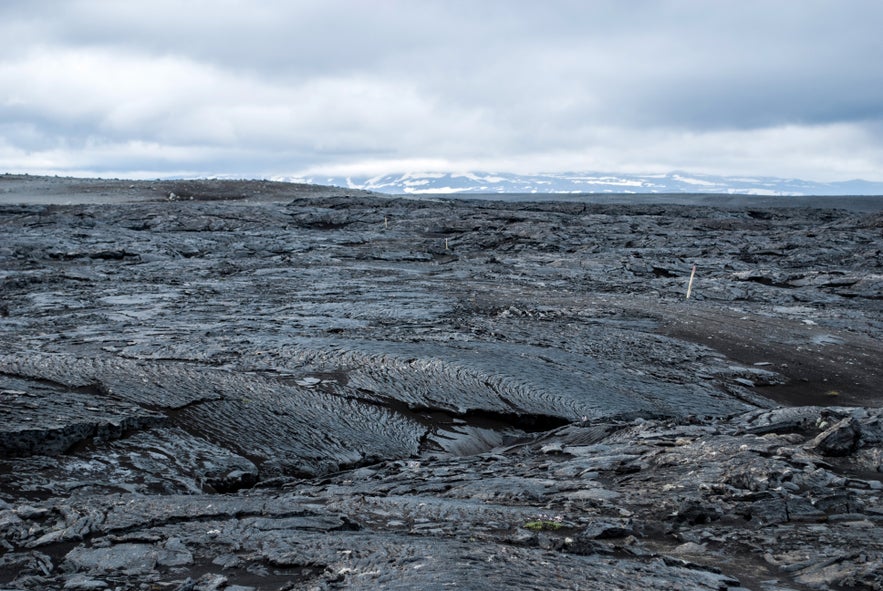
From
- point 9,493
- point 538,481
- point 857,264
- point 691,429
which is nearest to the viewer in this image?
point 9,493

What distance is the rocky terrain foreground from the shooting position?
4.06 m

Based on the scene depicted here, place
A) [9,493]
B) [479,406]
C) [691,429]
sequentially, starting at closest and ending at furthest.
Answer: [9,493] < [691,429] < [479,406]

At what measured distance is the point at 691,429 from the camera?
670 centimetres

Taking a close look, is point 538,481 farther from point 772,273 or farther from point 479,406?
point 772,273

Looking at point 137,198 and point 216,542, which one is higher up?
point 137,198

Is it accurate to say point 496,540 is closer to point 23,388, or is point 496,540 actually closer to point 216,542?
point 216,542

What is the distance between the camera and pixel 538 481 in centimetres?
561

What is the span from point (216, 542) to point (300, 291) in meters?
10.2

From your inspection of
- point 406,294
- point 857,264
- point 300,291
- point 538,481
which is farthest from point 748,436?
point 857,264

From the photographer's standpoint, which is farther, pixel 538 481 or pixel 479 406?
pixel 479 406

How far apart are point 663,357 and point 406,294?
17.9 ft

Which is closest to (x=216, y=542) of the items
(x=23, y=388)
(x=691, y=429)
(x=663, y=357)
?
(x=23, y=388)

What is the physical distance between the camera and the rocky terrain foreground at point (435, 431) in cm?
406

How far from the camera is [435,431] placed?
731cm
